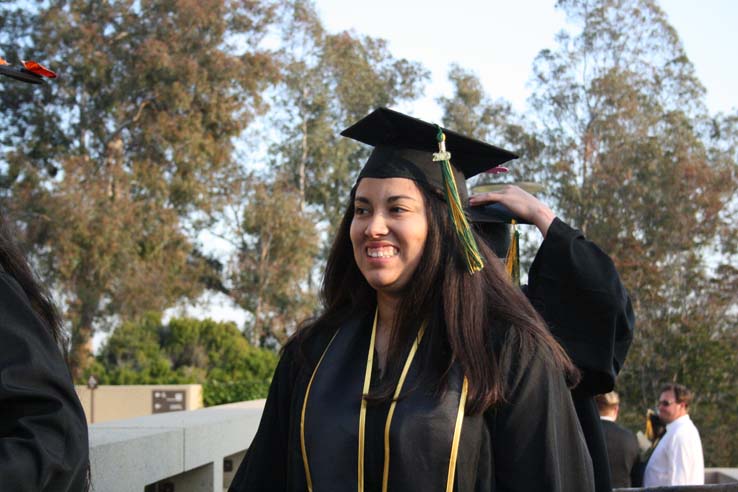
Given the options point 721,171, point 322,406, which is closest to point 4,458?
point 322,406

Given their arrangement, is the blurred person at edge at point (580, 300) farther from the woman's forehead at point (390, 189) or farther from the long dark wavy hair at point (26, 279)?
the long dark wavy hair at point (26, 279)

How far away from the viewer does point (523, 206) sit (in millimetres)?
3111

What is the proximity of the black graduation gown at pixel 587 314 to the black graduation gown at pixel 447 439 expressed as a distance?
1.43ft

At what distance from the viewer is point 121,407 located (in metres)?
23.9

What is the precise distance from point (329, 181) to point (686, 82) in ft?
38.6

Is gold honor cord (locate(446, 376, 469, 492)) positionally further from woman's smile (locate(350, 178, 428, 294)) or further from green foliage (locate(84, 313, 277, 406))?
green foliage (locate(84, 313, 277, 406))

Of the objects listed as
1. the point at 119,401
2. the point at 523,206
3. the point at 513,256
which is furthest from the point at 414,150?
the point at 119,401

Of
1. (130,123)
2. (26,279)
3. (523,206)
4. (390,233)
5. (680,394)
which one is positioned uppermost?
(130,123)

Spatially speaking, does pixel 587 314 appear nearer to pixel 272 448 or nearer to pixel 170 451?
pixel 272 448

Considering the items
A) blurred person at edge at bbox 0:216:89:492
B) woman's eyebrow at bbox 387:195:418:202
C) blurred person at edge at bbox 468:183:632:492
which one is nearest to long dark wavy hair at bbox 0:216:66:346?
blurred person at edge at bbox 0:216:89:492

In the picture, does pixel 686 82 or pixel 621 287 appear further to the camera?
pixel 686 82

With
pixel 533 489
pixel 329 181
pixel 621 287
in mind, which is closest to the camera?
pixel 533 489

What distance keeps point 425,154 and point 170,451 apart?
213cm

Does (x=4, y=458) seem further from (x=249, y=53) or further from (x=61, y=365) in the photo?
(x=249, y=53)
